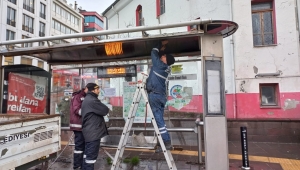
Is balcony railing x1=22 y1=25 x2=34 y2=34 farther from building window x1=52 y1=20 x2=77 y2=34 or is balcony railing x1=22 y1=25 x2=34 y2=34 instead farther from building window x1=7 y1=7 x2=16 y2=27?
building window x1=52 y1=20 x2=77 y2=34

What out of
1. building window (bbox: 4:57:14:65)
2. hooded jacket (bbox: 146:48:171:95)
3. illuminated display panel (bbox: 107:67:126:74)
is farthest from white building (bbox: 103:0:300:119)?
building window (bbox: 4:57:14:65)

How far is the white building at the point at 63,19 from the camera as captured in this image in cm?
4269

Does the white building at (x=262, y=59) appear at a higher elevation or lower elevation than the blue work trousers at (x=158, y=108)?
higher

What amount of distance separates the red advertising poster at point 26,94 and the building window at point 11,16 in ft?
99.4

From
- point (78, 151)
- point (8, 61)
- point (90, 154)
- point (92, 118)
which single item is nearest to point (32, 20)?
point (8, 61)

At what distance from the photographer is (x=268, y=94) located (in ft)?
30.7

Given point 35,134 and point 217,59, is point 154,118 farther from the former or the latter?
point 35,134

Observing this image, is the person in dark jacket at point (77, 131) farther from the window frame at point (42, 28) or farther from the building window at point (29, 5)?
the window frame at point (42, 28)

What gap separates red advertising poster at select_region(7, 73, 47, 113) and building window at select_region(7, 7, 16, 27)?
30.3m

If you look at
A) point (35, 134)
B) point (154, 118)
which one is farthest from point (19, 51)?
point (154, 118)

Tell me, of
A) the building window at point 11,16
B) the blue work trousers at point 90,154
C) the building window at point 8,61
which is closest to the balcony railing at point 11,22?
the building window at point 11,16

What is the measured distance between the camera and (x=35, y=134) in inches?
152

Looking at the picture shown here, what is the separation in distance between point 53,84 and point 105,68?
2.15 meters

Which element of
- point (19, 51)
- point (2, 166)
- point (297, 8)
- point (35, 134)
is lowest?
point (2, 166)
